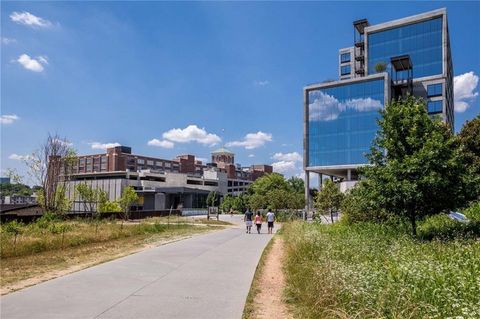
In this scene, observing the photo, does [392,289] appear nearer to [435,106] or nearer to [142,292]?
[142,292]

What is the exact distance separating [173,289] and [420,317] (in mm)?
5564

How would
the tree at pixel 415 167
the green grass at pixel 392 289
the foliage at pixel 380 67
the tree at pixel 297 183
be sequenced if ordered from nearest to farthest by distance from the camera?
the green grass at pixel 392 289 < the tree at pixel 415 167 < the foliage at pixel 380 67 < the tree at pixel 297 183

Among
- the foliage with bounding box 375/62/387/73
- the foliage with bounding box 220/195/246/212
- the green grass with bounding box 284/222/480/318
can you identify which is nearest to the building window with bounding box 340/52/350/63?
the foliage with bounding box 375/62/387/73

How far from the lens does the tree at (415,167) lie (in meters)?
14.0

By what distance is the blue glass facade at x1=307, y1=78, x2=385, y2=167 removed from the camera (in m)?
70.4

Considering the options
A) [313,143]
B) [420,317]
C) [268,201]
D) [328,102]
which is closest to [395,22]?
[328,102]

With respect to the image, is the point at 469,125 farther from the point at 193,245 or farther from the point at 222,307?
the point at 222,307

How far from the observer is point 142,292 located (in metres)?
8.52

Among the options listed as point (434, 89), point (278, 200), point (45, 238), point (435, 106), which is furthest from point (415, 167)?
point (434, 89)

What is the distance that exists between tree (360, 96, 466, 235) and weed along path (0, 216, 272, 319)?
568 centimetres

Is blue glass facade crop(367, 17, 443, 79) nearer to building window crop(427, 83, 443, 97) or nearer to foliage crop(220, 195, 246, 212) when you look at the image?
building window crop(427, 83, 443, 97)

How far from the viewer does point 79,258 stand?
14.2 m

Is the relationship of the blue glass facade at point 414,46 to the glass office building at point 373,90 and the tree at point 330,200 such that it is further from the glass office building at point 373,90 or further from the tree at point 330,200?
the tree at point 330,200

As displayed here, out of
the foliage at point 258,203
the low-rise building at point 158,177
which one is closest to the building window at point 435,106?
the foliage at point 258,203
